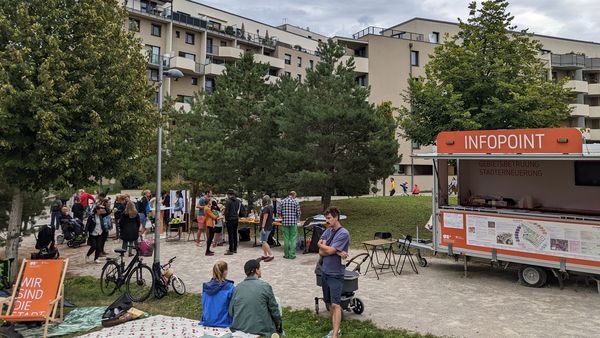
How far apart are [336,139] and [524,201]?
25.9 feet

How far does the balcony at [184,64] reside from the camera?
4269 cm

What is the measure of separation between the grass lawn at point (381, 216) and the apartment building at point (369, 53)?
50.1 feet

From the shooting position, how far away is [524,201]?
11422 millimetres

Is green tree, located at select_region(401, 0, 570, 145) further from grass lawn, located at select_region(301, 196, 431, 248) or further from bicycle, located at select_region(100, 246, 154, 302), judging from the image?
Result: bicycle, located at select_region(100, 246, 154, 302)

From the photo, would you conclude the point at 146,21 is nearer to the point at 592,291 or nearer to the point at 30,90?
the point at 30,90

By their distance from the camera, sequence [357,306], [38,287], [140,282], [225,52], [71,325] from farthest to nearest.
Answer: [225,52] → [140,282] → [357,306] → [38,287] → [71,325]

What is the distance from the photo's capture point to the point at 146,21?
140 ft

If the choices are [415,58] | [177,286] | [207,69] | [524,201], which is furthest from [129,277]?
[415,58]

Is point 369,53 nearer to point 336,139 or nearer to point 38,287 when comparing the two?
point 336,139

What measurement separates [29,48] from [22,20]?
25.7 inches

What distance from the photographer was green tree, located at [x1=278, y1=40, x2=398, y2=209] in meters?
17.5

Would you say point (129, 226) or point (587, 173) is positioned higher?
point (587, 173)

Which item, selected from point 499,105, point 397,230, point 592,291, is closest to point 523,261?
point 592,291

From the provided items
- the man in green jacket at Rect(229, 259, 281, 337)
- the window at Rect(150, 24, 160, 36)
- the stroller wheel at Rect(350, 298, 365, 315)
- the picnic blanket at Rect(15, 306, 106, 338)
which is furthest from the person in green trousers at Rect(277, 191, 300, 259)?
the window at Rect(150, 24, 160, 36)
